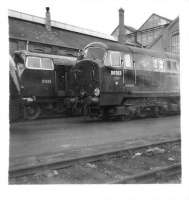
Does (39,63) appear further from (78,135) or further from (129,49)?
(78,135)

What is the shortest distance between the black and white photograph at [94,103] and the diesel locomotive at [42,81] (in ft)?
0.15

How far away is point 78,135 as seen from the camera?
8742 millimetres

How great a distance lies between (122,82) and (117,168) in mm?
6279

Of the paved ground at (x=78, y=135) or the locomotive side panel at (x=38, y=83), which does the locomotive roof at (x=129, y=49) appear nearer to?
the locomotive side panel at (x=38, y=83)

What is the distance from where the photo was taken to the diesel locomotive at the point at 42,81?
37.9 ft

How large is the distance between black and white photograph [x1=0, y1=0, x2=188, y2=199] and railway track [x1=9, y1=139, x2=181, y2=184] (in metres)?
0.02

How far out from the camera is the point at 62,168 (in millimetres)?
5227

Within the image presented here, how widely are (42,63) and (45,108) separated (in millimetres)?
2195

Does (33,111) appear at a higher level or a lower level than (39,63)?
lower

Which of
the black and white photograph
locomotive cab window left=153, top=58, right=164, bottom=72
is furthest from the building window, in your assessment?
locomotive cab window left=153, top=58, right=164, bottom=72

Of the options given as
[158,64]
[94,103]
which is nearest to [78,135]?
[94,103]
